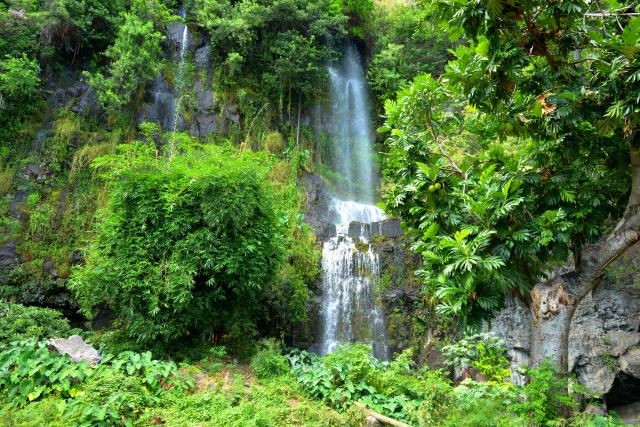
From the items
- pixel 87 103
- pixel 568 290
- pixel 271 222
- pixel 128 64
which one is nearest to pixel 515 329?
pixel 568 290

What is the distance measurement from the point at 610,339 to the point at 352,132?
1264 centimetres

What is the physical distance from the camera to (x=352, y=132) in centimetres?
1792

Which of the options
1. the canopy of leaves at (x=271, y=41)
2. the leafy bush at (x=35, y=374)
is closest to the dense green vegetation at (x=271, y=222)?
the leafy bush at (x=35, y=374)

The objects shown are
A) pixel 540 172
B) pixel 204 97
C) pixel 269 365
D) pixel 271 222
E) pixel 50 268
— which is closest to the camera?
pixel 540 172

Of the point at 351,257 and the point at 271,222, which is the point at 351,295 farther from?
the point at 271,222

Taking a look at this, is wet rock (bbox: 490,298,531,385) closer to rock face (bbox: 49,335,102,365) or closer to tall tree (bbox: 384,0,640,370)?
tall tree (bbox: 384,0,640,370)

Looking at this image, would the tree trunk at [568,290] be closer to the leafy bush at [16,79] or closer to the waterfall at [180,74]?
the waterfall at [180,74]

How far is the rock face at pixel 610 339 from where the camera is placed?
6578 mm

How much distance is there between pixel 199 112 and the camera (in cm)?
1547

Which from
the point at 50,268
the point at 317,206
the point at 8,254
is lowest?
the point at 50,268

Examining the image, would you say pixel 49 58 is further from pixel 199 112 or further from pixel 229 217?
pixel 229 217

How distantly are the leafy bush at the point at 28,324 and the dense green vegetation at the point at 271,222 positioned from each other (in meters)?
0.04

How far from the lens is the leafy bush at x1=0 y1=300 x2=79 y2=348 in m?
6.11

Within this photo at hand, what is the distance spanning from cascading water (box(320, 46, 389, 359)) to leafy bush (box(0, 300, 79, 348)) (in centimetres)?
579
